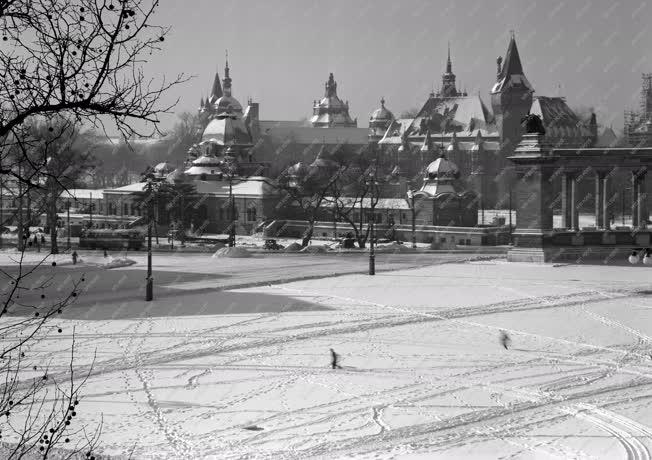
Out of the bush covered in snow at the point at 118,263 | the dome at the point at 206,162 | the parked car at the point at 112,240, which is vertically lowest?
the bush covered in snow at the point at 118,263

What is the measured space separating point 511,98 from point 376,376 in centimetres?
12674

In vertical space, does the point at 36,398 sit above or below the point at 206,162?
below

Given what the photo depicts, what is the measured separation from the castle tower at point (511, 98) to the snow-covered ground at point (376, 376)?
354ft

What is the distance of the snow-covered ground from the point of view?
1678cm

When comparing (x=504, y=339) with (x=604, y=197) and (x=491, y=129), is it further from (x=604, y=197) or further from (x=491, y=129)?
(x=491, y=129)

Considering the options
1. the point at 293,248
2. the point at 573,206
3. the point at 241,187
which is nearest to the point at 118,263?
the point at 293,248

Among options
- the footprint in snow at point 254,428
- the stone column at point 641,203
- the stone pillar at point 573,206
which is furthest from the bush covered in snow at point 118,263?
the footprint in snow at point 254,428

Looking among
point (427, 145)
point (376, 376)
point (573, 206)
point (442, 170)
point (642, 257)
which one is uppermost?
point (427, 145)

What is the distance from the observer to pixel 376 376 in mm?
21938

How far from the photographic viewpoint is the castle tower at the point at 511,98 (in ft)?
468

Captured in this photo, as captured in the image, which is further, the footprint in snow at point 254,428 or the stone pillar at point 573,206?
the stone pillar at point 573,206

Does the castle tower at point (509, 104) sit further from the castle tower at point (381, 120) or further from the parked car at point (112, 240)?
the parked car at point (112, 240)

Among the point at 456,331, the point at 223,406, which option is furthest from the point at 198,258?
the point at 223,406

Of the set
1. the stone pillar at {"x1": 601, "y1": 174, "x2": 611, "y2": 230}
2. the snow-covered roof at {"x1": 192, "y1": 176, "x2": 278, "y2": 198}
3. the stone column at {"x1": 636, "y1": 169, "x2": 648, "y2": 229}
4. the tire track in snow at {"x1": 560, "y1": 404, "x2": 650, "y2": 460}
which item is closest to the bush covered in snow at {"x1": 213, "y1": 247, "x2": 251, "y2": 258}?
the stone pillar at {"x1": 601, "y1": 174, "x2": 611, "y2": 230}
